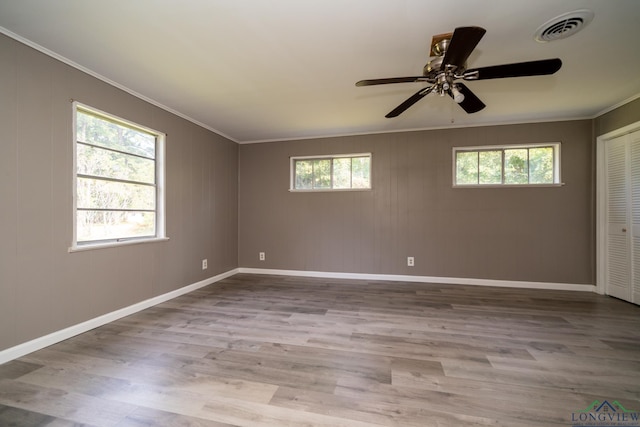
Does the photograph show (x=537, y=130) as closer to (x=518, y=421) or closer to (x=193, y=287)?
(x=518, y=421)

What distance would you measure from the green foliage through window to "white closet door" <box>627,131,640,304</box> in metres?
A: 5.88

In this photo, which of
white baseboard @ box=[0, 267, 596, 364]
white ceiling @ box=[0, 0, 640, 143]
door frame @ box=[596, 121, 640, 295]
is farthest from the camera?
door frame @ box=[596, 121, 640, 295]

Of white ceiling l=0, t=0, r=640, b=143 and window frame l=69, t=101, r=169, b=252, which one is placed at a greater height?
white ceiling l=0, t=0, r=640, b=143

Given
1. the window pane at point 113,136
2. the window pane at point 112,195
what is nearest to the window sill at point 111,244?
the window pane at point 112,195

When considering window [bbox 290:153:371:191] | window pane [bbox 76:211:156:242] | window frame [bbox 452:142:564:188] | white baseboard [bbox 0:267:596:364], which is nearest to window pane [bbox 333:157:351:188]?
window [bbox 290:153:371:191]

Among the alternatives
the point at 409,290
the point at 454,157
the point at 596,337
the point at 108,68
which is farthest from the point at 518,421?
the point at 108,68

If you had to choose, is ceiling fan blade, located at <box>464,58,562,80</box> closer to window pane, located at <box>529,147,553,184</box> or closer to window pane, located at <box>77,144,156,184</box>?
window pane, located at <box>529,147,553,184</box>

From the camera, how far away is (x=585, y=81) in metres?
2.60

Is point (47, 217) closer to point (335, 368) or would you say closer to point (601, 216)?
point (335, 368)

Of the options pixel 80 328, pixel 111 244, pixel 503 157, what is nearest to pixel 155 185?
pixel 111 244

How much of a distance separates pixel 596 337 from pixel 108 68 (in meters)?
5.09

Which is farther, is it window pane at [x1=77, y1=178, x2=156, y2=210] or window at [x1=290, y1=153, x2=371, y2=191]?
window at [x1=290, y1=153, x2=371, y2=191]

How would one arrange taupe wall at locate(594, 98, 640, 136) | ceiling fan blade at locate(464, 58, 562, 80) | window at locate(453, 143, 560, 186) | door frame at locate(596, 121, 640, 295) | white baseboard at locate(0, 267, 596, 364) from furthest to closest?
window at locate(453, 143, 560, 186)
door frame at locate(596, 121, 640, 295)
taupe wall at locate(594, 98, 640, 136)
white baseboard at locate(0, 267, 596, 364)
ceiling fan blade at locate(464, 58, 562, 80)

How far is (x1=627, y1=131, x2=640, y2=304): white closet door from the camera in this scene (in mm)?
3021
